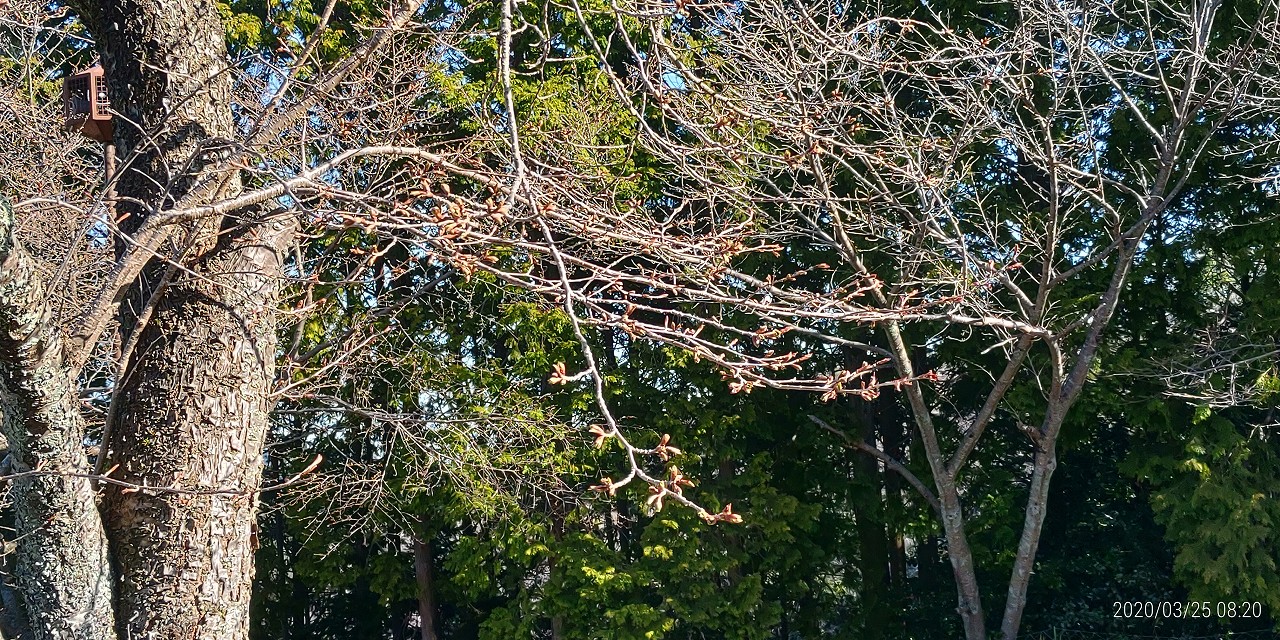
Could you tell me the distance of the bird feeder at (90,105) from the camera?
326cm

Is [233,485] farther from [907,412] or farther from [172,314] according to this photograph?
[907,412]

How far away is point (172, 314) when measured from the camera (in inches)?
122

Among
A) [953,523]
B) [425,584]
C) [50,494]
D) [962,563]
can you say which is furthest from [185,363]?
[425,584]

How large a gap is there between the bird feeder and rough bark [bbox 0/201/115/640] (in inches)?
25.6

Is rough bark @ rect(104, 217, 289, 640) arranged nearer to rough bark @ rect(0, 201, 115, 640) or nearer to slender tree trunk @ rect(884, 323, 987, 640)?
rough bark @ rect(0, 201, 115, 640)

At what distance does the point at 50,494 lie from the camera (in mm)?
2834

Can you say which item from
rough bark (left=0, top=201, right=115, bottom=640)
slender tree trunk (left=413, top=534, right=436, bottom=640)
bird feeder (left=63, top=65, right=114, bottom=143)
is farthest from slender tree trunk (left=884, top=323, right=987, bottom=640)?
rough bark (left=0, top=201, right=115, bottom=640)

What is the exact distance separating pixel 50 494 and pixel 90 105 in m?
1.28

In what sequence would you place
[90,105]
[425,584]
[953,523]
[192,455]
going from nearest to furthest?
[192,455]
[90,105]
[953,523]
[425,584]

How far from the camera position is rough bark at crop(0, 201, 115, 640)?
2.79 m

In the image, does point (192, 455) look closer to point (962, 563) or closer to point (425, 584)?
point (962, 563)

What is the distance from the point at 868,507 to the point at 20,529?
7261 millimetres

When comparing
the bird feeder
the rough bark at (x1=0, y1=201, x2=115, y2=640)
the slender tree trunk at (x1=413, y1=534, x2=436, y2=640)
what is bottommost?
the rough bark at (x1=0, y1=201, x2=115, y2=640)

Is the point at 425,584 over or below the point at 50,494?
over
